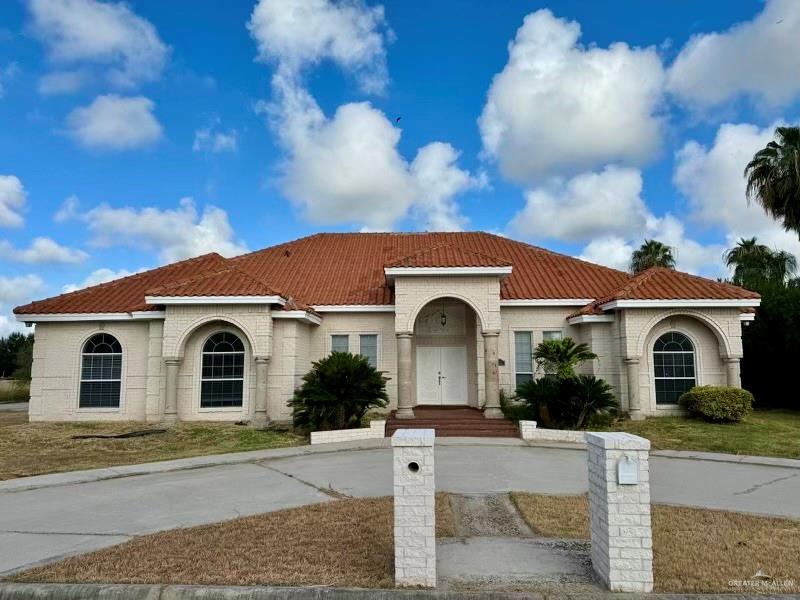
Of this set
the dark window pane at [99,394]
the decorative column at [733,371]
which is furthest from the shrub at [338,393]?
the decorative column at [733,371]

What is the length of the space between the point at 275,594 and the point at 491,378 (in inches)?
469

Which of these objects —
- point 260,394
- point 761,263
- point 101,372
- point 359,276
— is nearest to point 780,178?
point 761,263

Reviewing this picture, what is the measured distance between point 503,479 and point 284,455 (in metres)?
4.98

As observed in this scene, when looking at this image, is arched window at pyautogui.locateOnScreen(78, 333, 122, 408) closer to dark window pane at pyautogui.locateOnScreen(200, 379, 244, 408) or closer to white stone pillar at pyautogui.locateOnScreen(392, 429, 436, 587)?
dark window pane at pyautogui.locateOnScreen(200, 379, 244, 408)

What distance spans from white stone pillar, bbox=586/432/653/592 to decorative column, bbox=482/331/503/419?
11.0 meters

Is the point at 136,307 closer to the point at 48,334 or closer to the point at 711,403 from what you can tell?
the point at 48,334

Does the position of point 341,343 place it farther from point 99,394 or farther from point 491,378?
point 99,394

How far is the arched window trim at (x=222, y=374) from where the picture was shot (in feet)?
54.6

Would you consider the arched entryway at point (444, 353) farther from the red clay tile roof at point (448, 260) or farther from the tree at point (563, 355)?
the tree at point (563, 355)

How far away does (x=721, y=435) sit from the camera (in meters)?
13.9

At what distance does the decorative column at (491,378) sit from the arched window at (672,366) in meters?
5.20

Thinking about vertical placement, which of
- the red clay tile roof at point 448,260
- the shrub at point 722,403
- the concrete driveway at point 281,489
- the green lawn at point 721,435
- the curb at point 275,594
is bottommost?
the concrete driveway at point 281,489

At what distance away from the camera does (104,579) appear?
490cm

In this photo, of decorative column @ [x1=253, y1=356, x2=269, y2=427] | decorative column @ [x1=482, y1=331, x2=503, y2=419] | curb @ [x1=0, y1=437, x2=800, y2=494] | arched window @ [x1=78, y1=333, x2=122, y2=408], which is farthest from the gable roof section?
decorative column @ [x1=482, y1=331, x2=503, y2=419]
